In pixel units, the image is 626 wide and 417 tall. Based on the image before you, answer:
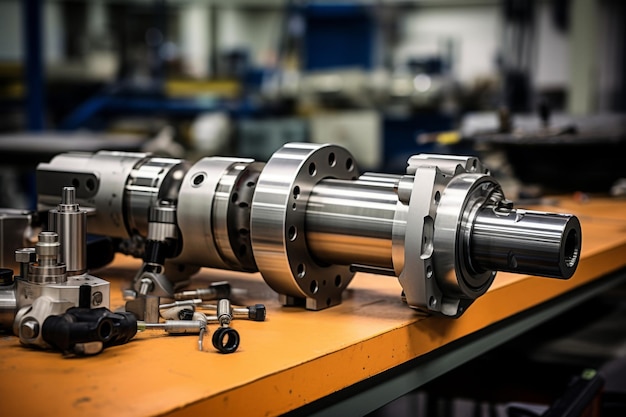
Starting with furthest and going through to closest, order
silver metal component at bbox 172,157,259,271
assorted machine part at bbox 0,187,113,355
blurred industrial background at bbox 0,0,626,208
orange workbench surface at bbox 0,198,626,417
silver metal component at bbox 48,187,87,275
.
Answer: blurred industrial background at bbox 0,0,626,208, silver metal component at bbox 172,157,259,271, silver metal component at bbox 48,187,87,275, assorted machine part at bbox 0,187,113,355, orange workbench surface at bbox 0,198,626,417

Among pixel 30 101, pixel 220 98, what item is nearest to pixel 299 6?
pixel 220 98

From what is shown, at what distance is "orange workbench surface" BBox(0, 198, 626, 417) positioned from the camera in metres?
0.60

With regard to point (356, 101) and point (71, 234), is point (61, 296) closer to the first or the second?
point (71, 234)

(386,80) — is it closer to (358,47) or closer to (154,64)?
(358,47)

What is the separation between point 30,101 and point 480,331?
3374mm

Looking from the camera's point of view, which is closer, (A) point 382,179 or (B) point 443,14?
(A) point 382,179

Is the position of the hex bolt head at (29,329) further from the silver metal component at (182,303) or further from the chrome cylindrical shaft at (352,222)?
the chrome cylindrical shaft at (352,222)

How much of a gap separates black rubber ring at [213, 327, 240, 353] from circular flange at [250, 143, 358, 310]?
0.52 feet

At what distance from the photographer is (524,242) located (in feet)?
Result: 2.68

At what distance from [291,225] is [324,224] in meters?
0.04

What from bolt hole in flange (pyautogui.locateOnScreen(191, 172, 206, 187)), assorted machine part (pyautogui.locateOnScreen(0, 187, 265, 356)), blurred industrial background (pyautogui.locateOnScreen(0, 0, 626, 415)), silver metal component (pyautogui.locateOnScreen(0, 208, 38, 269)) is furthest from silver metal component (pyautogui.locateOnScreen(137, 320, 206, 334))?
blurred industrial background (pyautogui.locateOnScreen(0, 0, 626, 415))

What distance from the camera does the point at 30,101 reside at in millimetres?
3900

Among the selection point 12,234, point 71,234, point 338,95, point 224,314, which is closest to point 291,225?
point 224,314

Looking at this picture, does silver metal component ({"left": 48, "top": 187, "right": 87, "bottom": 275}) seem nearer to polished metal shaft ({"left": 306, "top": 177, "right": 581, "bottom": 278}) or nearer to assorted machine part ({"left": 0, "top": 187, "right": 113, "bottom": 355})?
assorted machine part ({"left": 0, "top": 187, "right": 113, "bottom": 355})
